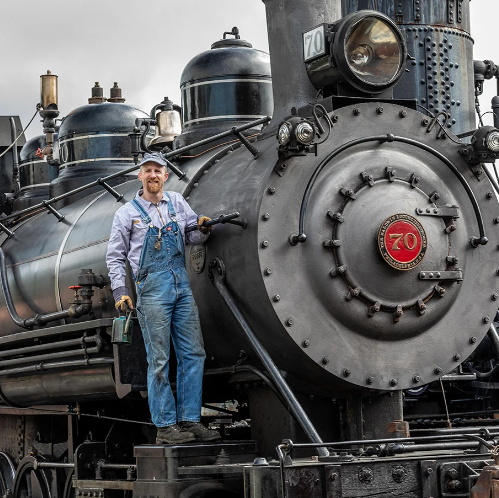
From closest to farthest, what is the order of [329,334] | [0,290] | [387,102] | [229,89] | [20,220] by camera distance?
[329,334] → [387,102] → [229,89] → [0,290] → [20,220]

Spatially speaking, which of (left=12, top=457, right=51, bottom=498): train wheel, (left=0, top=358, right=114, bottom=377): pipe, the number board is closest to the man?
(left=0, top=358, right=114, bottom=377): pipe

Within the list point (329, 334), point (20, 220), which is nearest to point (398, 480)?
point (329, 334)

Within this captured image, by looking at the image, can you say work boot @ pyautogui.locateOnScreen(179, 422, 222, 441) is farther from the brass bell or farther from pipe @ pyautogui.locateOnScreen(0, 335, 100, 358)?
the brass bell

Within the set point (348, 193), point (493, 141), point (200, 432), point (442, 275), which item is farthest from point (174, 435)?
point (493, 141)

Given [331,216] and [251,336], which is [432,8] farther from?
[251,336]

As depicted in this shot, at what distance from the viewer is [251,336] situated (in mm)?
5621

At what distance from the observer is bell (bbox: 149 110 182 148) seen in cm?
765

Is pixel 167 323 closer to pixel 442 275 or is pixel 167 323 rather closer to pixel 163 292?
pixel 163 292

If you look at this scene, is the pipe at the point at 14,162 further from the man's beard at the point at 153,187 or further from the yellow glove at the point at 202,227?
the yellow glove at the point at 202,227

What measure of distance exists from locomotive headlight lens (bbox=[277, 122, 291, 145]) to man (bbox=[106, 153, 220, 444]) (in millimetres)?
680

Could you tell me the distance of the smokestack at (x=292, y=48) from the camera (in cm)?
616

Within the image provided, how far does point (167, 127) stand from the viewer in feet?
25.2

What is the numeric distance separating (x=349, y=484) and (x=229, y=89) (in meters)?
3.43

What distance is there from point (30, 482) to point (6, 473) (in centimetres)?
63
